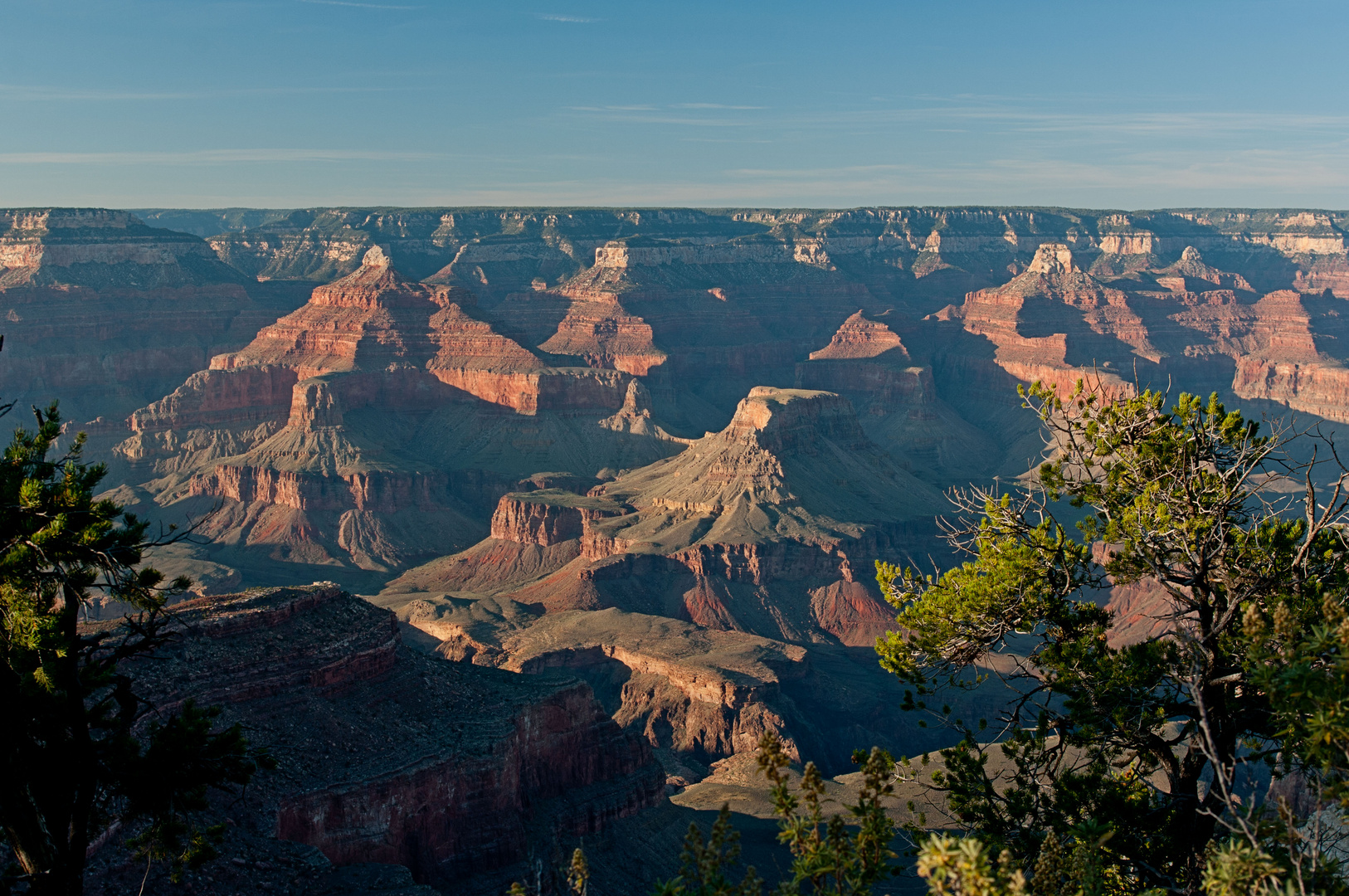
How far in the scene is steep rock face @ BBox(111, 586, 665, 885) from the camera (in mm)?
43438

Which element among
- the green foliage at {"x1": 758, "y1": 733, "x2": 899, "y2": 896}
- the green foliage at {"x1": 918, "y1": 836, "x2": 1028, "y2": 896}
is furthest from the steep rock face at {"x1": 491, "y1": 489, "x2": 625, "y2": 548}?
the green foliage at {"x1": 918, "y1": 836, "x2": 1028, "y2": 896}

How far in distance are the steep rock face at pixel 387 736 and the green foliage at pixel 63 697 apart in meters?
15.0

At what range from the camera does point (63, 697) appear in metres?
24.6

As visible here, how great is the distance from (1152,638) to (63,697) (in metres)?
21.7

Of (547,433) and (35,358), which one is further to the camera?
(35,358)

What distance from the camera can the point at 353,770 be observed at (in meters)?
44.8

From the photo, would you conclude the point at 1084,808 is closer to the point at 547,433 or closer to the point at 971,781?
the point at 971,781

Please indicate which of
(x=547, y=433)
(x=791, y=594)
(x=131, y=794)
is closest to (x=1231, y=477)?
(x=131, y=794)

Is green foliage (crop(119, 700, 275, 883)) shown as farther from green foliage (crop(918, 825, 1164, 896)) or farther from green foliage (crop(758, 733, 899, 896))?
green foliage (crop(918, 825, 1164, 896))

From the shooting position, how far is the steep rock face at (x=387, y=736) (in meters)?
43.4

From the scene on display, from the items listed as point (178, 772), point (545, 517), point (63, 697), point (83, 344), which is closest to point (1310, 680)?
point (178, 772)

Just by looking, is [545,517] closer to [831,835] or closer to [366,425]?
[366,425]

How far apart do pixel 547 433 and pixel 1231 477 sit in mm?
142164

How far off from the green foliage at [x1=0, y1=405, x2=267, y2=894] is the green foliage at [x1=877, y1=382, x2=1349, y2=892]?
597 inches
